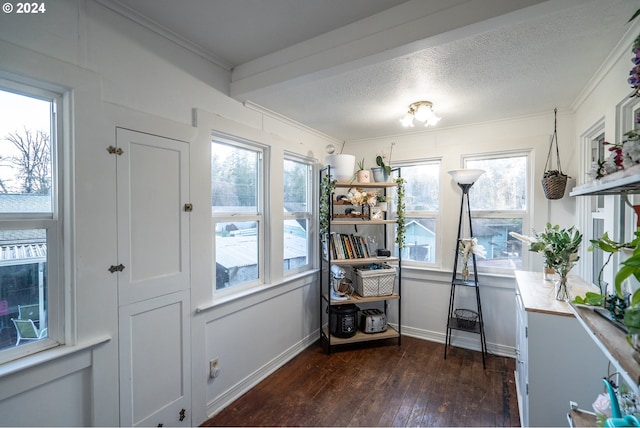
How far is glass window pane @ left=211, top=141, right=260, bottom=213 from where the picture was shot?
212cm

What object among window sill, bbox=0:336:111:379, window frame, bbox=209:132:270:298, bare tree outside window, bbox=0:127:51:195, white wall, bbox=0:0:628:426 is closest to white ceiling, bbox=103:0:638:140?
white wall, bbox=0:0:628:426

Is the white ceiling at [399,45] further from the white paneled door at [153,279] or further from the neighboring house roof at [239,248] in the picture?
the neighboring house roof at [239,248]

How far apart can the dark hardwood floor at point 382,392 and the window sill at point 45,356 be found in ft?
3.39

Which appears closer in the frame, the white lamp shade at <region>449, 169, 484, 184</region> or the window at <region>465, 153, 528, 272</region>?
the white lamp shade at <region>449, 169, 484, 184</region>

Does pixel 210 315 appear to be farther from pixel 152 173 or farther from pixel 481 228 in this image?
pixel 481 228

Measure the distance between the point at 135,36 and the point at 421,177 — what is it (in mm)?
2872

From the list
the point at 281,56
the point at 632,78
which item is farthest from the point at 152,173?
the point at 632,78

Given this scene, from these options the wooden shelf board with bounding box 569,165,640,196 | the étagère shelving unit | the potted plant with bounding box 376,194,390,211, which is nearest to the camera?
the wooden shelf board with bounding box 569,165,640,196

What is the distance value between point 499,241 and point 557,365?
1598 mm

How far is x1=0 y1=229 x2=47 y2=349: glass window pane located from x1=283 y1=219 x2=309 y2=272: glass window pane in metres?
1.77

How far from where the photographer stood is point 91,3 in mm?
1345

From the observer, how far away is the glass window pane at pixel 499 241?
2.82 m

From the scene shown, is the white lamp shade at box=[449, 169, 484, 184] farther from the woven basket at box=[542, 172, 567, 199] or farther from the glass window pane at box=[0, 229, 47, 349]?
the glass window pane at box=[0, 229, 47, 349]

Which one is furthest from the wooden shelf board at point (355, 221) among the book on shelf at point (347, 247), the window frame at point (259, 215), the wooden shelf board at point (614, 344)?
the wooden shelf board at point (614, 344)
